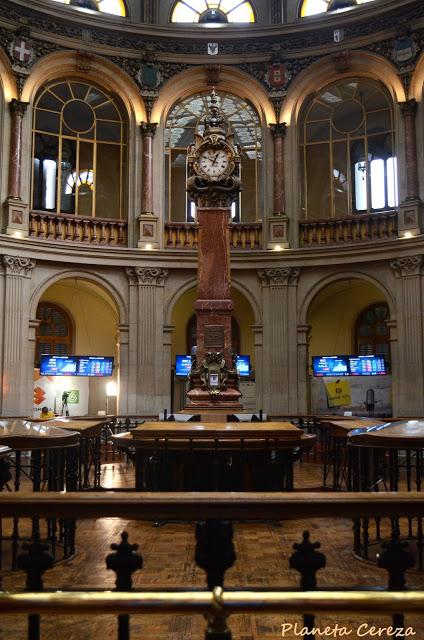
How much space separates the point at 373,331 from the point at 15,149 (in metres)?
11.3

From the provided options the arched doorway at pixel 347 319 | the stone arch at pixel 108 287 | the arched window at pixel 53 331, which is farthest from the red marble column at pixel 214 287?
the arched window at pixel 53 331

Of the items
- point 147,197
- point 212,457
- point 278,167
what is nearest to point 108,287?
point 147,197

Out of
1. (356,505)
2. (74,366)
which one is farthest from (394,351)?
(356,505)

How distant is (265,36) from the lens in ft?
59.0

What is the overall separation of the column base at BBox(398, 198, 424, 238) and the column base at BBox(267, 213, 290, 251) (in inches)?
115

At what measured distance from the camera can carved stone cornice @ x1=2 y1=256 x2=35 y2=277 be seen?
15977 mm

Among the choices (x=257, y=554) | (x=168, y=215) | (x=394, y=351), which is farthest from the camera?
(x=168, y=215)

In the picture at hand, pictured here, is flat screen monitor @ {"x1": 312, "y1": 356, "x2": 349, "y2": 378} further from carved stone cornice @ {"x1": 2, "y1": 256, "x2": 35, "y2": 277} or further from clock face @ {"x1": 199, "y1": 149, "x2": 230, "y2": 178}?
carved stone cornice @ {"x1": 2, "y1": 256, "x2": 35, "y2": 277}

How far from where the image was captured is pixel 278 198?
1791 centimetres

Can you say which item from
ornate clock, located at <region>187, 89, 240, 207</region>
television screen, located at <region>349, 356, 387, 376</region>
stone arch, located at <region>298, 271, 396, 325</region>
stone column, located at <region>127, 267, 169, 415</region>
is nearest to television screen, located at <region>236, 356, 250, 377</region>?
stone arch, located at <region>298, 271, 396, 325</region>

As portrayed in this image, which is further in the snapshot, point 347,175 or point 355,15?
point 347,175

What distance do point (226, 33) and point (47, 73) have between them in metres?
Result: 4.88

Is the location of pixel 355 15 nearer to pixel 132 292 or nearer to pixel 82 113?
pixel 82 113

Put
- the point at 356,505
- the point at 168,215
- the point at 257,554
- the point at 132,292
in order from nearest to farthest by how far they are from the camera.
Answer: the point at 356,505
the point at 257,554
the point at 132,292
the point at 168,215
